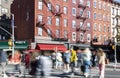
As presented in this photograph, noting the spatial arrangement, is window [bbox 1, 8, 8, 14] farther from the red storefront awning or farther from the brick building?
the red storefront awning

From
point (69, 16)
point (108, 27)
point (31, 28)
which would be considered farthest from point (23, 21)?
point (108, 27)

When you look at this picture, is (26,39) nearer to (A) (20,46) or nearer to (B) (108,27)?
(A) (20,46)

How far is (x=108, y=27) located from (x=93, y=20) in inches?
357

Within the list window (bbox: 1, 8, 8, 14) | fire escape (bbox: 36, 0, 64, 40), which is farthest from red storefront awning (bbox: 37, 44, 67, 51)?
window (bbox: 1, 8, 8, 14)

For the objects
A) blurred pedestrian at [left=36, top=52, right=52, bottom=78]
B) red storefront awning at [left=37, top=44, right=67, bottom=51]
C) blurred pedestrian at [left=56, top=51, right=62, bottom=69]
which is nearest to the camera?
blurred pedestrian at [left=36, top=52, right=52, bottom=78]

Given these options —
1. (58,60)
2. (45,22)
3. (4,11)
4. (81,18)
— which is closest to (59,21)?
(45,22)

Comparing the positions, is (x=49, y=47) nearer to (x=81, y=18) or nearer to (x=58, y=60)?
(x=81, y=18)


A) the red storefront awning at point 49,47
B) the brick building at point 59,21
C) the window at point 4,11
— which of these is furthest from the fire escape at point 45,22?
the window at point 4,11

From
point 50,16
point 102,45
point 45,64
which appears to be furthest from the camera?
point 102,45

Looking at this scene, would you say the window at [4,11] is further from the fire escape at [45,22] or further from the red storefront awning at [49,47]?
the red storefront awning at [49,47]

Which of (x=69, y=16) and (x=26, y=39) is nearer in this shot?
(x=26, y=39)

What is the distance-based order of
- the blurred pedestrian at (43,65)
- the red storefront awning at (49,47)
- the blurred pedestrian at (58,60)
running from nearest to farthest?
1. the blurred pedestrian at (43,65)
2. the blurred pedestrian at (58,60)
3. the red storefront awning at (49,47)

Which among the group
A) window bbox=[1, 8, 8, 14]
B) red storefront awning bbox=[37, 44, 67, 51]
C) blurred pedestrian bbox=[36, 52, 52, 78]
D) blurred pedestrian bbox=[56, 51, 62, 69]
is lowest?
red storefront awning bbox=[37, 44, 67, 51]

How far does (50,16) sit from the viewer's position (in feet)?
238
